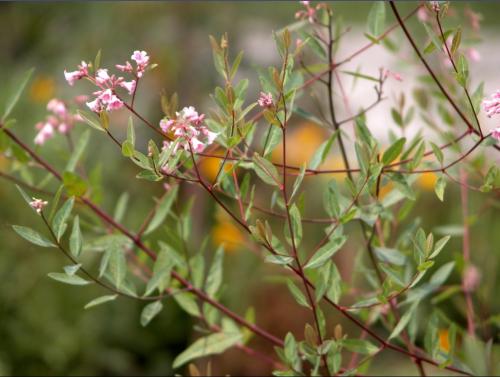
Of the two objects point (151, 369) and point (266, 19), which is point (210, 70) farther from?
point (151, 369)

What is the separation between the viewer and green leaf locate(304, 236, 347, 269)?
0.81 meters

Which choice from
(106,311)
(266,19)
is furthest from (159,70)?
(106,311)

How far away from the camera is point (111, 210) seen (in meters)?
2.41

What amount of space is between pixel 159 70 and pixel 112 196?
2.70ft

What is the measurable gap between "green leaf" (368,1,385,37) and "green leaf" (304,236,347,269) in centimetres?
36

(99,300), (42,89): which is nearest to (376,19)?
(99,300)

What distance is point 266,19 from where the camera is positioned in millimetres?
3213

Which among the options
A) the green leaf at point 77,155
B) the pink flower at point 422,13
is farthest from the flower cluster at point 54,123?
the pink flower at point 422,13

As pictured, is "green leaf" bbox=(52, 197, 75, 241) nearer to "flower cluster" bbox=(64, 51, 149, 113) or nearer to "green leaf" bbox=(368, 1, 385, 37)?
"flower cluster" bbox=(64, 51, 149, 113)

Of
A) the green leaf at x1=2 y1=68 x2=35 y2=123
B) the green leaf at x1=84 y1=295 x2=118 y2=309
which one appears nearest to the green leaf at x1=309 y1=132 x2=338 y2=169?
the green leaf at x1=84 y1=295 x2=118 y2=309

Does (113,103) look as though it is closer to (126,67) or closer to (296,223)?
(126,67)

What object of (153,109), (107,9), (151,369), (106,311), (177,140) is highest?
(107,9)

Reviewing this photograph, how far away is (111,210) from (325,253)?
66.2 inches

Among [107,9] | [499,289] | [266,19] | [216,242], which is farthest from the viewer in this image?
[266,19]
